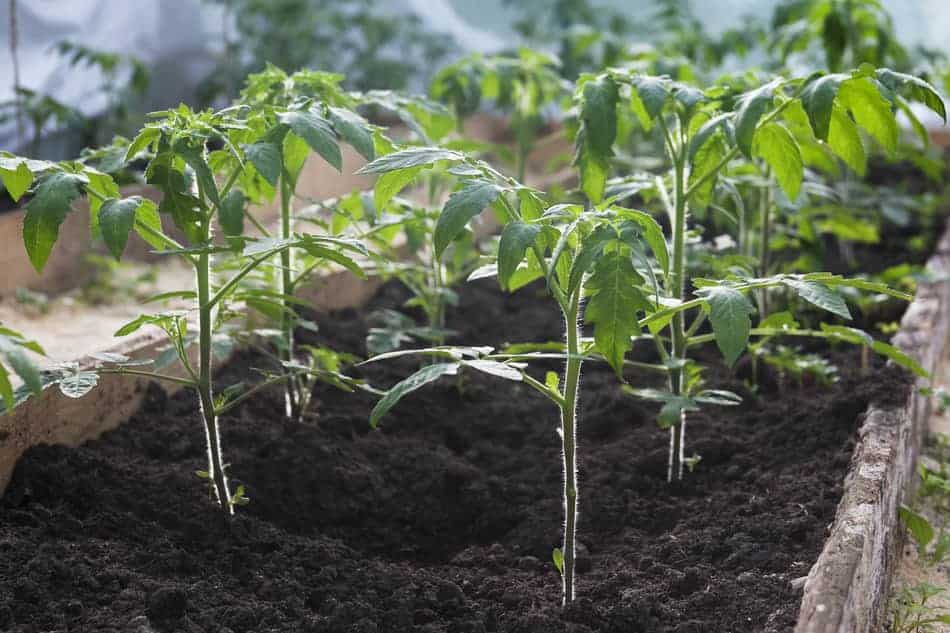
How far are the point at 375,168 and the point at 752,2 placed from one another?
831cm

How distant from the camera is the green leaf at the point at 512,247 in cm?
170

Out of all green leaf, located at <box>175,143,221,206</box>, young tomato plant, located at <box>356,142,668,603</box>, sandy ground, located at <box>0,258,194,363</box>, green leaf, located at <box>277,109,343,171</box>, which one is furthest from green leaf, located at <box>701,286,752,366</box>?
sandy ground, located at <box>0,258,194,363</box>

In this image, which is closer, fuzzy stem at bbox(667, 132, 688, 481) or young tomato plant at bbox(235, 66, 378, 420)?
young tomato plant at bbox(235, 66, 378, 420)

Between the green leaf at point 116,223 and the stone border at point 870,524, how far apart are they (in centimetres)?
→ 138

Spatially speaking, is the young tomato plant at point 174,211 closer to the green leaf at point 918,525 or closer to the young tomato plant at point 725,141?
the young tomato plant at point 725,141

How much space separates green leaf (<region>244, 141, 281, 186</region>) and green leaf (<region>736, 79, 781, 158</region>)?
905mm

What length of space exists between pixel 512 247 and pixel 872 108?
3.05 feet

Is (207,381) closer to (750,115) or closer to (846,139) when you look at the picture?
(750,115)

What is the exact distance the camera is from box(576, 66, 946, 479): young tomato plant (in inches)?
74.0

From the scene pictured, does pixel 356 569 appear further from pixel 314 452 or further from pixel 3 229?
pixel 3 229

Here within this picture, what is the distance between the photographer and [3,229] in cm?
448

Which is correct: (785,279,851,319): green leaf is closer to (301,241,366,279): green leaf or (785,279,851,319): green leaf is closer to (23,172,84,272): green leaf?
(301,241,366,279): green leaf

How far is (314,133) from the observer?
6.48 feet

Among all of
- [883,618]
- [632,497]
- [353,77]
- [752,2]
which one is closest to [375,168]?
[632,497]
